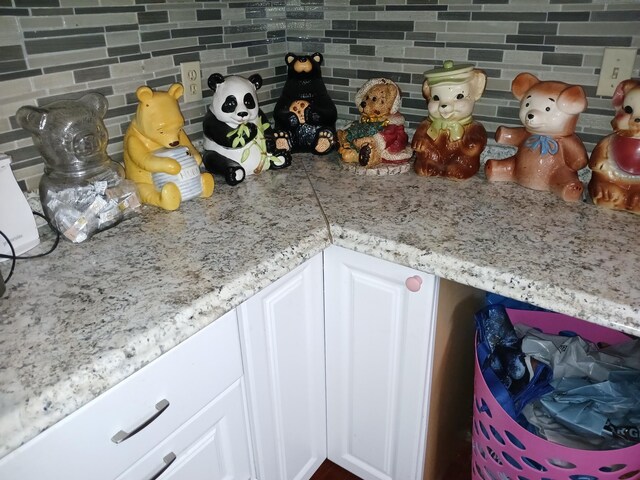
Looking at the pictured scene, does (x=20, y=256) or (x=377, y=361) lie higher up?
(x=20, y=256)

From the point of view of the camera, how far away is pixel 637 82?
3.16ft

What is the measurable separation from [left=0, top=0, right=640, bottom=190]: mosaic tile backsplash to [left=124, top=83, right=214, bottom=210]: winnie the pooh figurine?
0.11 meters

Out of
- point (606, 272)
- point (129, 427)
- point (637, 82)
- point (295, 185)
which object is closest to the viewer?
point (129, 427)

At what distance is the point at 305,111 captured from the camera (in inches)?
53.5

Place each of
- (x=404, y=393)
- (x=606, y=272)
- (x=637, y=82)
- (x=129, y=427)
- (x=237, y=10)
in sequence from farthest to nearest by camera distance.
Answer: (x=237, y=10) < (x=404, y=393) < (x=637, y=82) < (x=606, y=272) < (x=129, y=427)

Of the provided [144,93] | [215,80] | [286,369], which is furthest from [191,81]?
[286,369]

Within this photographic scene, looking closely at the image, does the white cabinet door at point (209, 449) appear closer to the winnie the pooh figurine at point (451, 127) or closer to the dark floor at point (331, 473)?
the dark floor at point (331, 473)

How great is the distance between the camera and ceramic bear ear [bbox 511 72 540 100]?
1.09 meters

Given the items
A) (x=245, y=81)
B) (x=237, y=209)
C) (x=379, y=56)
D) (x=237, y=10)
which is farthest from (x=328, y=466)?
(x=237, y=10)

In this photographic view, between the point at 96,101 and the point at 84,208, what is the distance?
0.73 ft

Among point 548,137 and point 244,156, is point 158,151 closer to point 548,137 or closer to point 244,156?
point 244,156

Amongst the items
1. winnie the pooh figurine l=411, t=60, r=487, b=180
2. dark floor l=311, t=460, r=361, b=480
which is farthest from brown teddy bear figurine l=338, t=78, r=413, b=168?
dark floor l=311, t=460, r=361, b=480

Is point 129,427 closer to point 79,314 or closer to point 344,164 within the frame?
point 79,314

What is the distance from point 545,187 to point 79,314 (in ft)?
3.17
